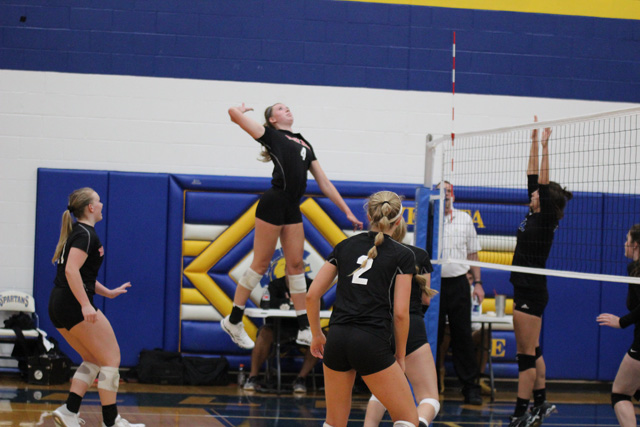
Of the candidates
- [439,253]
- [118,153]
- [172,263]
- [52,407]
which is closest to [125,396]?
[52,407]

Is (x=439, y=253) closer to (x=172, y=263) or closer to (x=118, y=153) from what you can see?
(x=172, y=263)

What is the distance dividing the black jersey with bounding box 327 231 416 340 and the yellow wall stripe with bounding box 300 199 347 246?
458cm

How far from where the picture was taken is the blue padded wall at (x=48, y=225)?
8.17 meters

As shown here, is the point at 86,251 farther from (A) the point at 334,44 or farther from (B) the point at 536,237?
(A) the point at 334,44

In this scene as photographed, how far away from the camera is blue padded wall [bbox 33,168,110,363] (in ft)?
26.8

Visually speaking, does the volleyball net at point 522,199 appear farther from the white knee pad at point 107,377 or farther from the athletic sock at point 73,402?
the athletic sock at point 73,402

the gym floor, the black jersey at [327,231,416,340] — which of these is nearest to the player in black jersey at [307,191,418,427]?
the black jersey at [327,231,416,340]

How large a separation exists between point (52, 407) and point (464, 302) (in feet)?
13.6

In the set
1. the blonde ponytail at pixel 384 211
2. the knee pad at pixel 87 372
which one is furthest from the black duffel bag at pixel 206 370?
the blonde ponytail at pixel 384 211

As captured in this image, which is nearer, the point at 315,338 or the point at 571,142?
the point at 315,338

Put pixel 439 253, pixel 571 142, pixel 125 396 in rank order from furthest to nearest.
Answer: pixel 571 142 < pixel 125 396 < pixel 439 253

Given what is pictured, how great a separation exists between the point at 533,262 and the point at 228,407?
120 inches

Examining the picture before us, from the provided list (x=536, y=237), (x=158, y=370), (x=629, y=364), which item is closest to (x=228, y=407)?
(x=158, y=370)

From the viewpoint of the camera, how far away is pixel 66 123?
8.41m
